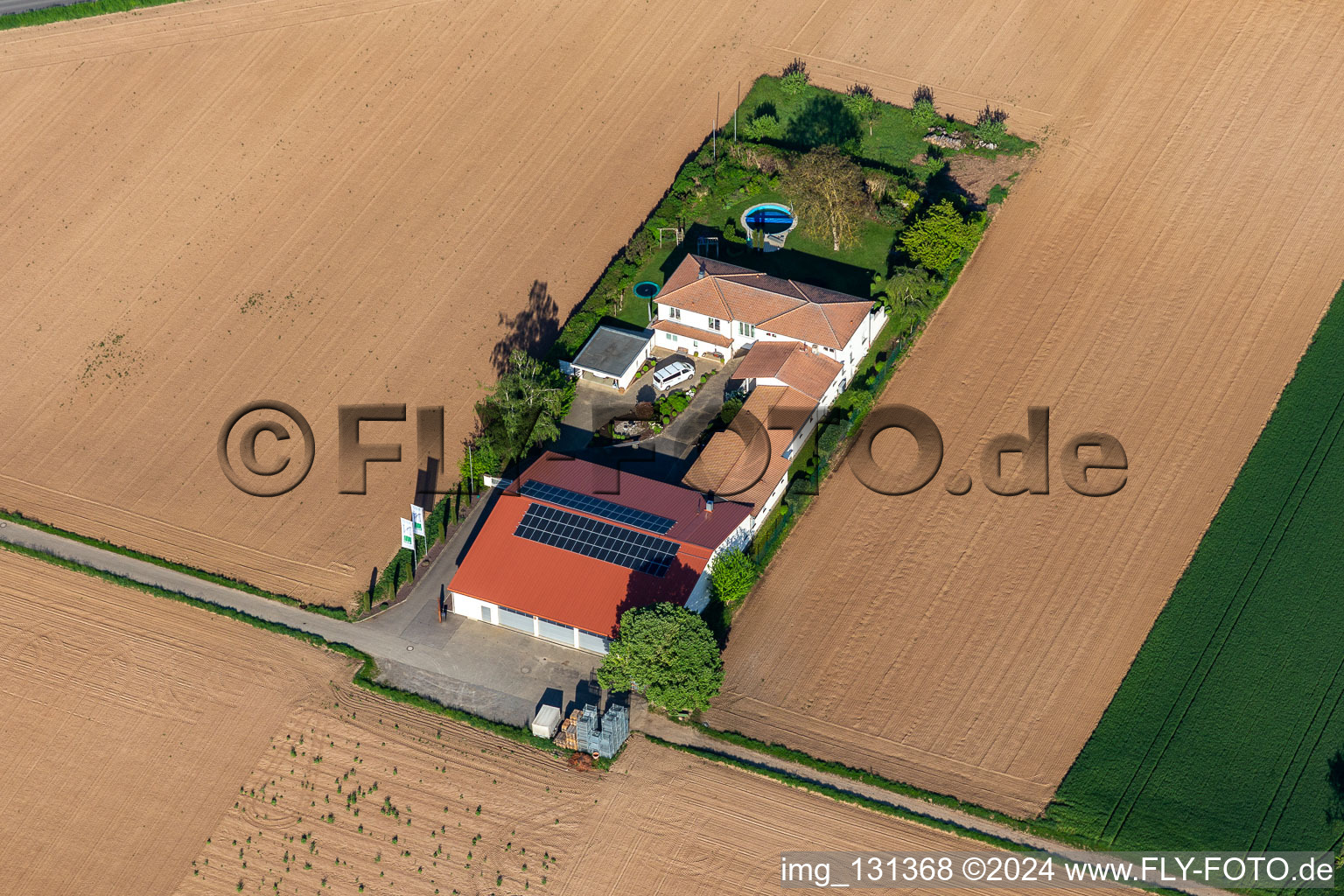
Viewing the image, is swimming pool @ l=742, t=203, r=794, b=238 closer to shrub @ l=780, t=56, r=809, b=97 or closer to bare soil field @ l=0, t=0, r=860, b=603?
bare soil field @ l=0, t=0, r=860, b=603

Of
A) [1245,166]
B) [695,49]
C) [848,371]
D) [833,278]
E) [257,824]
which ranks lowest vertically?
[257,824]

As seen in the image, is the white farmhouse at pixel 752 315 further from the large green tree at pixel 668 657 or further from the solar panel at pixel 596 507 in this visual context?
the large green tree at pixel 668 657

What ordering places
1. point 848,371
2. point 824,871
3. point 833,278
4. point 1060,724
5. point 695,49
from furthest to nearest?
point 695,49 < point 833,278 < point 848,371 < point 1060,724 < point 824,871

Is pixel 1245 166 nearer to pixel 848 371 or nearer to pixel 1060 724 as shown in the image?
pixel 848 371

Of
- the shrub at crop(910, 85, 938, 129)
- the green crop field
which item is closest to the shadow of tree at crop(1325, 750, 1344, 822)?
the green crop field

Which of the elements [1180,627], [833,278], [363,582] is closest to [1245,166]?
[833,278]

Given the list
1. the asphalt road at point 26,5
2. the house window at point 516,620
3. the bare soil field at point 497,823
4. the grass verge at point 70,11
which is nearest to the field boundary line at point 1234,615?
the bare soil field at point 497,823

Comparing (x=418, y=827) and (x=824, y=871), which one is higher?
(x=824, y=871)
